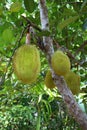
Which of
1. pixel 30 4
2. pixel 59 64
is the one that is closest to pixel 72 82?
pixel 59 64

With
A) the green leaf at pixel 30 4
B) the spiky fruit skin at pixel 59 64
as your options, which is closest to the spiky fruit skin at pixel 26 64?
the spiky fruit skin at pixel 59 64

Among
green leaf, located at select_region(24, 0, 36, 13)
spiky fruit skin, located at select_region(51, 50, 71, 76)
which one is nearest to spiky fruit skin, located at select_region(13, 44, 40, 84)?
spiky fruit skin, located at select_region(51, 50, 71, 76)

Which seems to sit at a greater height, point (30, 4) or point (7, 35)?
point (30, 4)

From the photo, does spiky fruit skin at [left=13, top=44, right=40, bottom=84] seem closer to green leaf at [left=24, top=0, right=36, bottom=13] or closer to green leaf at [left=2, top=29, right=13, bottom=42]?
green leaf at [left=2, top=29, right=13, bottom=42]

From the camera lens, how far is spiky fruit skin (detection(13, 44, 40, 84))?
87 centimetres

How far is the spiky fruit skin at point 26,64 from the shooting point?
87 cm

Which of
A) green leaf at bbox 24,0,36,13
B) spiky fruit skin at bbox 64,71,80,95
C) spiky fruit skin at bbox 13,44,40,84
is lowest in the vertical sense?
spiky fruit skin at bbox 13,44,40,84

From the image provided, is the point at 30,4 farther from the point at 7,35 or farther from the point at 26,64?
the point at 26,64

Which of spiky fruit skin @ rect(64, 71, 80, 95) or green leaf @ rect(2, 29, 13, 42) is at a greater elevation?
green leaf @ rect(2, 29, 13, 42)

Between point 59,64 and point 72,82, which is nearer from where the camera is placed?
point 59,64

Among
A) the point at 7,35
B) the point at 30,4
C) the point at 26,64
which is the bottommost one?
the point at 26,64

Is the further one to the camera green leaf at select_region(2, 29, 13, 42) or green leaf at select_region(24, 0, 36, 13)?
green leaf at select_region(24, 0, 36, 13)

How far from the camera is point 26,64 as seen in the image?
2.94 ft

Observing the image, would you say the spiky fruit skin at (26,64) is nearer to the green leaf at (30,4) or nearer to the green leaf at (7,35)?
the green leaf at (7,35)
